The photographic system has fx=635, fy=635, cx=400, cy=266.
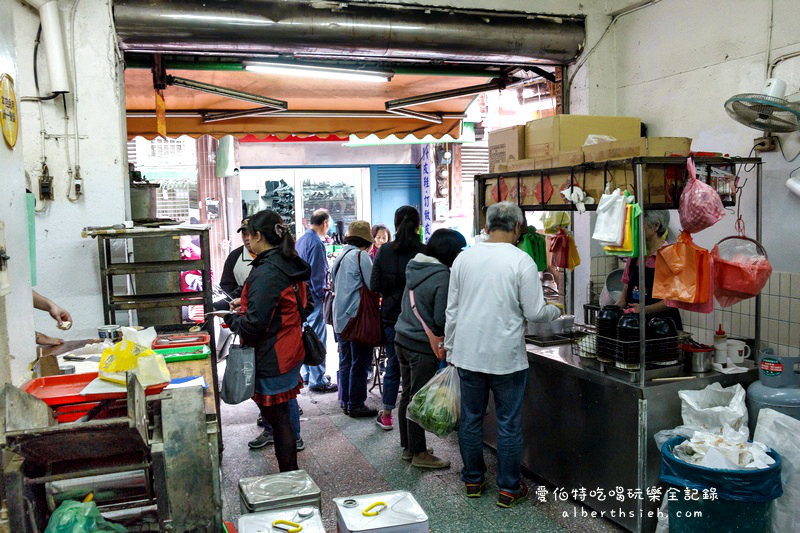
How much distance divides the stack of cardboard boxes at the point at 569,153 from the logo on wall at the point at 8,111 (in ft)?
9.67

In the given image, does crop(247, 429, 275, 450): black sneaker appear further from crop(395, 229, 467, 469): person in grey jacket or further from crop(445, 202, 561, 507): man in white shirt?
crop(445, 202, 561, 507): man in white shirt

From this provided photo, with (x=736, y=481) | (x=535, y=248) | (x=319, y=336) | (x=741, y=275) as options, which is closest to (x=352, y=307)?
(x=319, y=336)

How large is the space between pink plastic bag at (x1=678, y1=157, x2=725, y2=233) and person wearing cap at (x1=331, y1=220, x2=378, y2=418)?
2742mm

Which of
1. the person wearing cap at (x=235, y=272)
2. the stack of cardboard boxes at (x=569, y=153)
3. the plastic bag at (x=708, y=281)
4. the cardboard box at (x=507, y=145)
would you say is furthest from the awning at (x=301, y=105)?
the plastic bag at (x=708, y=281)

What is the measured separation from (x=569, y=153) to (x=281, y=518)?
2813mm

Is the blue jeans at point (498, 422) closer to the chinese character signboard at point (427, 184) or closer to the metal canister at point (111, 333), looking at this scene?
the metal canister at point (111, 333)

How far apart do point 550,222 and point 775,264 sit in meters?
1.64

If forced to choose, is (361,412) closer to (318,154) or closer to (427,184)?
(318,154)

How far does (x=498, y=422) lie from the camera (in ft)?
12.6

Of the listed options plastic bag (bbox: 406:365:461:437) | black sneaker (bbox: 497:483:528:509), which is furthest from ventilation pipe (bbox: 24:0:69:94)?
black sneaker (bbox: 497:483:528:509)

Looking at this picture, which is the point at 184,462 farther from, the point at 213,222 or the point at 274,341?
the point at 213,222

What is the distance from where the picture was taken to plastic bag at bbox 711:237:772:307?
3.49 m

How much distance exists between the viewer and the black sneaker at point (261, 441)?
493cm

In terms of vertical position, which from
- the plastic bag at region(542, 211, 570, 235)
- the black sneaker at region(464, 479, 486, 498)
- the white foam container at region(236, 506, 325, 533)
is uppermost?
the plastic bag at region(542, 211, 570, 235)
